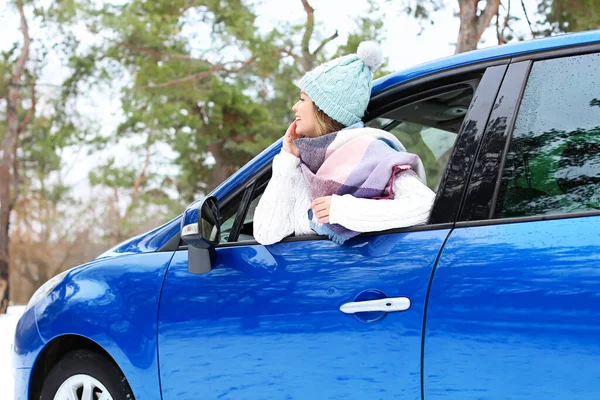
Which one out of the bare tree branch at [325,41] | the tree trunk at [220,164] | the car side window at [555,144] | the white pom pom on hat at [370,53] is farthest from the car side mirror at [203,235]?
the tree trunk at [220,164]

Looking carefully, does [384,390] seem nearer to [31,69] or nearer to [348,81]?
[348,81]

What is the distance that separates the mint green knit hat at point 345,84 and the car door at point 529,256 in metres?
0.50

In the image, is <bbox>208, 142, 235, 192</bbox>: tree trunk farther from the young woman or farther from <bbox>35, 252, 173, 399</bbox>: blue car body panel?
the young woman

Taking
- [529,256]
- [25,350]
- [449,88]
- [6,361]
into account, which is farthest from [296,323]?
[6,361]

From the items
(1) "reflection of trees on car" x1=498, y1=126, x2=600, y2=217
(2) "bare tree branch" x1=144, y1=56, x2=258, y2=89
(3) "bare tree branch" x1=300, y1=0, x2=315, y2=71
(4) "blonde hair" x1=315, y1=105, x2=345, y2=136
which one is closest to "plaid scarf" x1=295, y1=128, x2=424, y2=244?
(4) "blonde hair" x1=315, y1=105, x2=345, y2=136

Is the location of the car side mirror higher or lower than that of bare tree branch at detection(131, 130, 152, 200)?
lower

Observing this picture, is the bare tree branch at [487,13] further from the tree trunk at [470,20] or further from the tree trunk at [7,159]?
the tree trunk at [7,159]

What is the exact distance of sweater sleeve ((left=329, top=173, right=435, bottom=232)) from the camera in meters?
1.99

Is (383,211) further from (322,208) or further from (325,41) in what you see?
(325,41)

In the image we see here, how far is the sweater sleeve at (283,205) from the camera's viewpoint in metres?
2.27

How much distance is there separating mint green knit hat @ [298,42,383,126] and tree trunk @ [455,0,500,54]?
926 cm

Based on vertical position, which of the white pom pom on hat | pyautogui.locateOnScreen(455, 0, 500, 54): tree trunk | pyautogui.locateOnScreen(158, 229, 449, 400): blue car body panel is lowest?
pyautogui.locateOnScreen(158, 229, 449, 400): blue car body panel

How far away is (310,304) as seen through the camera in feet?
6.79

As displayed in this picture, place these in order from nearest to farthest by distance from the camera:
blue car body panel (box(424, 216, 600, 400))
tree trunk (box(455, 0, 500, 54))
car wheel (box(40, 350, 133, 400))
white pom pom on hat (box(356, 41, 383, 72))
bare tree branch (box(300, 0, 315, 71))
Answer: blue car body panel (box(424, 216, 600, 400)) → white pom pom on hat (box(356, 41, 383, 72)) → car wheel (box(40, 350, 133, 400)) → tree trunk (box(455, 0, 500, 54)) → bare tree branch (box(300, 0, 315, 71))
